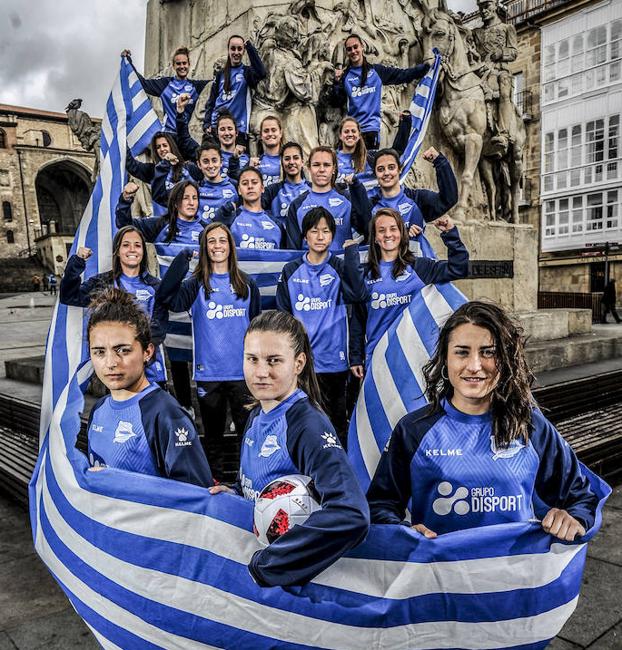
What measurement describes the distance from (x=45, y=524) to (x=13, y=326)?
19242mm

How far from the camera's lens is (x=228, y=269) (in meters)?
4.31

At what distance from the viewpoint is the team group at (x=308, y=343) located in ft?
6.93

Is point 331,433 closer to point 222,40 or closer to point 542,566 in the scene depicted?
point 542,566

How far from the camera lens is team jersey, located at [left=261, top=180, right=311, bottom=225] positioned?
5.95 meters

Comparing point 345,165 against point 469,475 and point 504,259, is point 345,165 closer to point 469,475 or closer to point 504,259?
point 504,259

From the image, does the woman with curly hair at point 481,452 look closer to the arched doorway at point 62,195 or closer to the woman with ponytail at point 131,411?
the woman with ponytail at point 131,411

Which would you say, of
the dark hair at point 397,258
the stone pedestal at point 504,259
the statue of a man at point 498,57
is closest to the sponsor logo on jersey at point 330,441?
the dark hair at point 397,258

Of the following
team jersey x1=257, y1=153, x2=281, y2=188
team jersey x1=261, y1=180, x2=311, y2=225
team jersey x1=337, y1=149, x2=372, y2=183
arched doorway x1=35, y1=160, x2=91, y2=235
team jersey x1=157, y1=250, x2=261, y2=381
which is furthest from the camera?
arched doorway x1=35, y1=160, x2=91, y2=235

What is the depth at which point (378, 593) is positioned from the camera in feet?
6.60

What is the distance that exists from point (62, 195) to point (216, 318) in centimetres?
6840

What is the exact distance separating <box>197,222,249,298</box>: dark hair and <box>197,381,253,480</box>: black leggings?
659mm

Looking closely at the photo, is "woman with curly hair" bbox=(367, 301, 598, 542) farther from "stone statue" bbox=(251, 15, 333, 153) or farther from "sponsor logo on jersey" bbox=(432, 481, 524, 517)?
"stone statue" bbox=(251, 15, 333, 153)

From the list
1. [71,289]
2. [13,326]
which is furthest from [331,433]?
[13,326]

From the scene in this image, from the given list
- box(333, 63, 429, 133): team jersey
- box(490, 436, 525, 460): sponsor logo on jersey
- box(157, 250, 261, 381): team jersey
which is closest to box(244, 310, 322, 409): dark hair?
box(490, 436, 525, 460): sponsor logo on jersey
